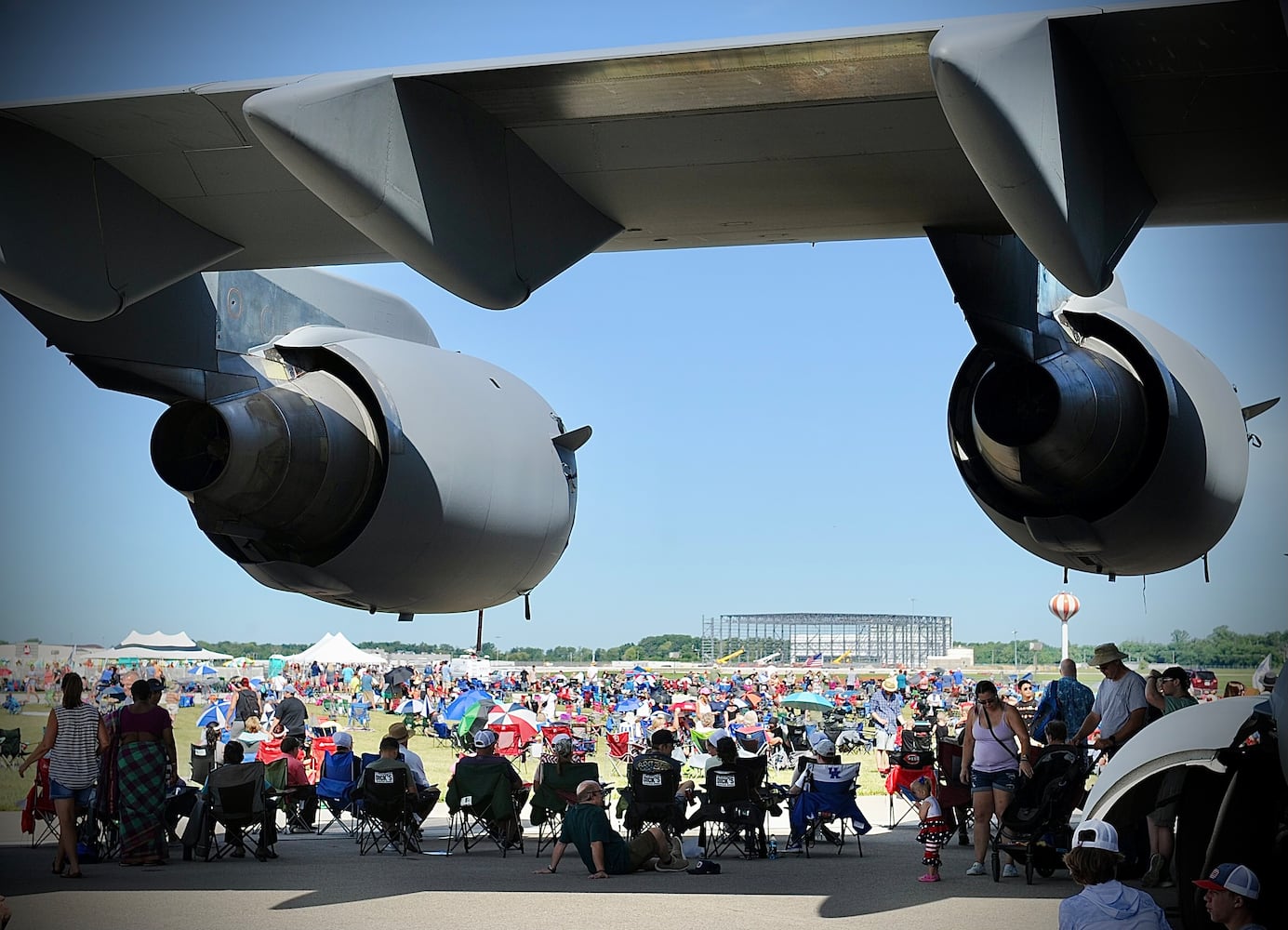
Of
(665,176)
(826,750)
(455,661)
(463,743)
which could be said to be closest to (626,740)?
(463,743)

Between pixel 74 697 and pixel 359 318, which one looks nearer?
pixel 74 697

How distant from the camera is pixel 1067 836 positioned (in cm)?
863

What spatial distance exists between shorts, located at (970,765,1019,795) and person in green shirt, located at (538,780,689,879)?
7.58 feet

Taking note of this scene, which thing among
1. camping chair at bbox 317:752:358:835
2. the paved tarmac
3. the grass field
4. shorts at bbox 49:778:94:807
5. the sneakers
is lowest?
the grass field

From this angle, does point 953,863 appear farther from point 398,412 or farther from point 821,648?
point 821,648

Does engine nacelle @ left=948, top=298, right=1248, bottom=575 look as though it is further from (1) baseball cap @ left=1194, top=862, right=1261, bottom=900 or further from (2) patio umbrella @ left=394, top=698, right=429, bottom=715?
(2) patio umbrella @ left=394, top=698, right=429, bottom=715

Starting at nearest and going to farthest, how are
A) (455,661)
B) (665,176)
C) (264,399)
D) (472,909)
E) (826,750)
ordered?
(665,176), (472,909), (264,399), (826,750), (455,661)

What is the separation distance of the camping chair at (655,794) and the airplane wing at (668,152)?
4.08 meters

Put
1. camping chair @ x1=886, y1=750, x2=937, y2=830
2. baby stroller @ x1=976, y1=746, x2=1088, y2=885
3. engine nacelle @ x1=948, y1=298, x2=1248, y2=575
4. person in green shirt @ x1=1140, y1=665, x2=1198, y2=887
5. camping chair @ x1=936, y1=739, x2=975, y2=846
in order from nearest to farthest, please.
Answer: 1. person in green shirt @ x1=1140, y1=665, x2=1198, y2=887
2. engine nacelle @ x1=948, y1=298, x2=1248, y2=575
3. baby stroller @ x1=976, y1=746, x2=1088, y2=885
4. camping chair @ x1=936, y1=739, x2=975, y2=846
5. camping chair @ x1=886, y1=750, x2=937, y2=830

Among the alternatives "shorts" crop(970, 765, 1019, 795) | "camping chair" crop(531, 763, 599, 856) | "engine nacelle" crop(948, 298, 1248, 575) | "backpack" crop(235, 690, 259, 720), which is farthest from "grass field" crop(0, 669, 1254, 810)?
"camping chair" crop(531, 763, 599, 856)

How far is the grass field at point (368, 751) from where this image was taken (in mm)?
15062

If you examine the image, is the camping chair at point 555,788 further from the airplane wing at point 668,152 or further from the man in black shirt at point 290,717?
the airplane wing at point 668,152

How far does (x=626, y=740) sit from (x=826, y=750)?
1131 cm

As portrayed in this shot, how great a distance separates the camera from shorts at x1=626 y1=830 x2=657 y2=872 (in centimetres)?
936
